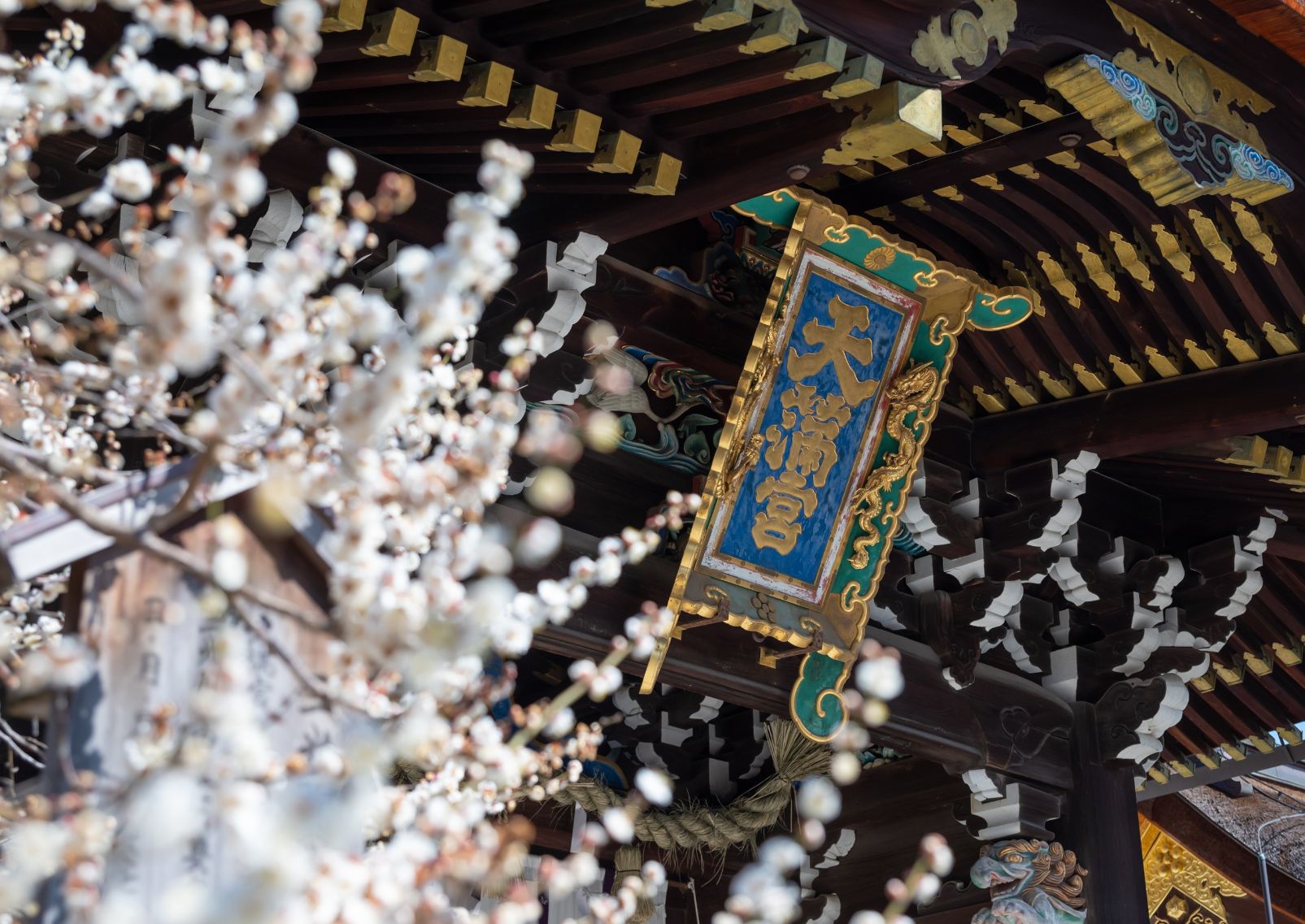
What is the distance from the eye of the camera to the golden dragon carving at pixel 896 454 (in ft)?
15.4

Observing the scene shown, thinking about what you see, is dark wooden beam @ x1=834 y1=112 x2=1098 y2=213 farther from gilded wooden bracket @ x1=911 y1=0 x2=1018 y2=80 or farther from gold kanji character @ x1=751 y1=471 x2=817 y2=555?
gold kanji character @ x1=751 y1=471 x2=817 y2=555

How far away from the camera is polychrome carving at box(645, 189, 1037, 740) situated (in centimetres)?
441

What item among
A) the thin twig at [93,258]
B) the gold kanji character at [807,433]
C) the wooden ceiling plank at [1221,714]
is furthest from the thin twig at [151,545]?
the wooden ceiling plank at [1221,714]

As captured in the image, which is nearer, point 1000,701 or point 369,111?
point 369,111

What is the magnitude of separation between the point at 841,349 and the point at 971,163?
64 cm

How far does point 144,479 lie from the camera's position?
5.84 ft

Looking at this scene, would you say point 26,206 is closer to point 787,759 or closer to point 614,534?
point 614,534

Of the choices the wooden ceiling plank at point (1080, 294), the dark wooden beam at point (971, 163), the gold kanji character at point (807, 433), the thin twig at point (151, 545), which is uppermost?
the thin twig at point (151, 545)

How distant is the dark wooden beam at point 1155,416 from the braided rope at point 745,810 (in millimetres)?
1273

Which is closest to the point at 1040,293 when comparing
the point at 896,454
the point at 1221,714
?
the point at 896,454

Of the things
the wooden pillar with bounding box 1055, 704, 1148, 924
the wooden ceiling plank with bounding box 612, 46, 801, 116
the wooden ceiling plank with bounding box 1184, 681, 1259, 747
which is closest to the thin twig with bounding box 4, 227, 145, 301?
the wooden ceiling plank with bounding box 612, 46, 801, 116

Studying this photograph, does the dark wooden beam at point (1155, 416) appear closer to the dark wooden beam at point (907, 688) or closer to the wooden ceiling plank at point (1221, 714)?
the dark wooden beam at point (907, 688)

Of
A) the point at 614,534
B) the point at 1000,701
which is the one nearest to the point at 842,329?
the point at 614,534

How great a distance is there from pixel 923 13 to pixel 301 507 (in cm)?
205
